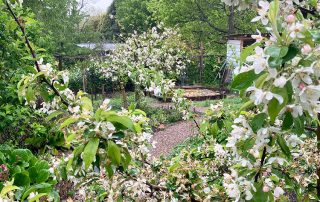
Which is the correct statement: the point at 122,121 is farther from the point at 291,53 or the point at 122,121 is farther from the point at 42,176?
the point at 42,176

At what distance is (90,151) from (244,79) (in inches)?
20.5

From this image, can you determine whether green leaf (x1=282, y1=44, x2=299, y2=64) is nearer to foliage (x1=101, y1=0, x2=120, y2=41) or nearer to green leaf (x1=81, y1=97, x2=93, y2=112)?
green leaf (x1=81, y1=97, x2=93, y2=112)

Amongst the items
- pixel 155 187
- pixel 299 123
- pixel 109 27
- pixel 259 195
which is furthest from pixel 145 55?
pixel 109 27

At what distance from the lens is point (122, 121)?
4.05 feet

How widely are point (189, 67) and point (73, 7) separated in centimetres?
592

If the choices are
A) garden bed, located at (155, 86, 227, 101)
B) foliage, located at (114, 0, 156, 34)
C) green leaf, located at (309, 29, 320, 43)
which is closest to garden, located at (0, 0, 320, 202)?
green leaf, located at (309, 29, 320, 43)

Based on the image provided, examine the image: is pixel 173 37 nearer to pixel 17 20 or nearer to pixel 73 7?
pixel 73 7

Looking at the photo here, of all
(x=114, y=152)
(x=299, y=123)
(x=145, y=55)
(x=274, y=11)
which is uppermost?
(x=274, y=11)

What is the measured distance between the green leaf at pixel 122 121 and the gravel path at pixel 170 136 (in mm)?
5484

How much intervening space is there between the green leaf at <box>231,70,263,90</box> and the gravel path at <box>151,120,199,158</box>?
5.83 metres

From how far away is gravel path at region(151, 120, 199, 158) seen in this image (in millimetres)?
6973

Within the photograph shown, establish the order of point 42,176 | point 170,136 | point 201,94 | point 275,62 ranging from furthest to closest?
1. point 201,94
2. point 170,136
3. point 42,176
4. point 275,62

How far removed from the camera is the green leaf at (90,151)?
115cm

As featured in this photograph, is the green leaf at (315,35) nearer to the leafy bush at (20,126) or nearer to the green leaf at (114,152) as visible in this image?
the green leaf at (114,152)
